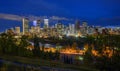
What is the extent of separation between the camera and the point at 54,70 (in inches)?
663

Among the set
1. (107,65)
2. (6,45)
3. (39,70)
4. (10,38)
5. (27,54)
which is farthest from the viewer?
(10,38)

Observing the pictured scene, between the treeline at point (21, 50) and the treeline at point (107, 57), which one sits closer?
the treeline at point (107, 57)

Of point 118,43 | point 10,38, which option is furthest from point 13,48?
point 118,43

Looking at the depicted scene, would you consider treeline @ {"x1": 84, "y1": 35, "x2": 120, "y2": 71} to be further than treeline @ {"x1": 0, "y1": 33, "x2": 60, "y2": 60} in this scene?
No

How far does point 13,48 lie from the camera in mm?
27500

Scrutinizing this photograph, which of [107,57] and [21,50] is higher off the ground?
[21,50]

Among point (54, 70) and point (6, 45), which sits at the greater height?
point (6, 45)

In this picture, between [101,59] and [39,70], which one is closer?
[39,70]

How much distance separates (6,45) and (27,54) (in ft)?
11.1

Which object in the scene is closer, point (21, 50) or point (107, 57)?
point (107, 57)

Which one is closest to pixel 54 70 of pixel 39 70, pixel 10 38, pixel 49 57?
pixel 39 70

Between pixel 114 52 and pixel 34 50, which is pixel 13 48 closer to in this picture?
pixel 34 50

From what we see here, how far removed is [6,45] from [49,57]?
5.02m

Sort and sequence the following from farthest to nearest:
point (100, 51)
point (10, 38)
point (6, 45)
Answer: point (10, 38)
point (6, 45)
point (100, 51)
